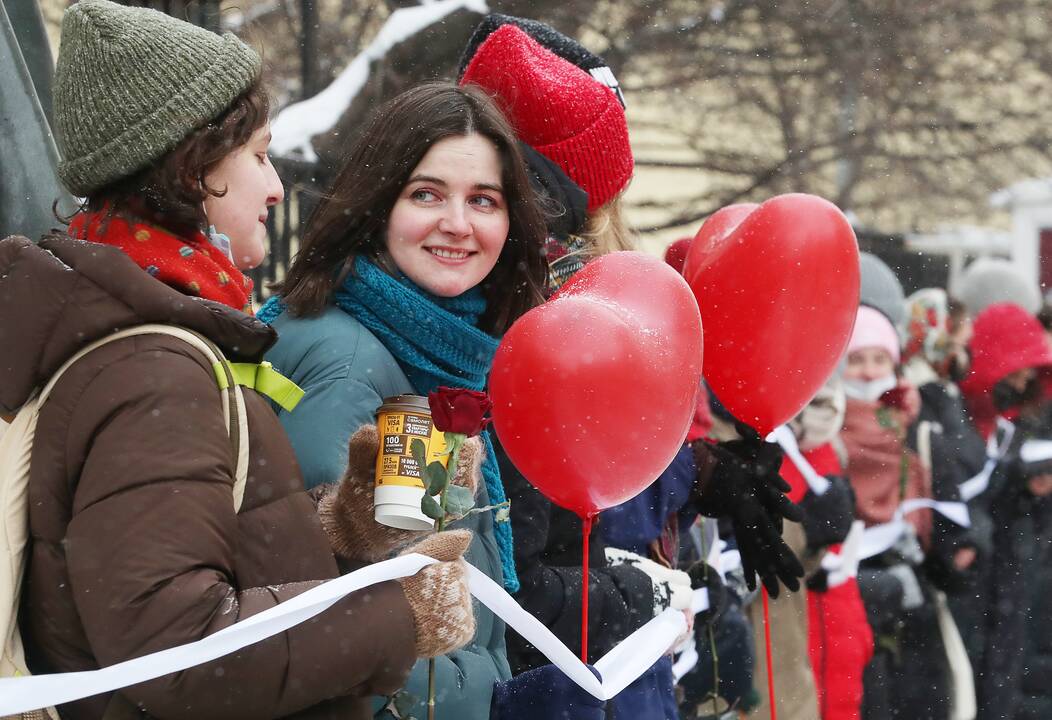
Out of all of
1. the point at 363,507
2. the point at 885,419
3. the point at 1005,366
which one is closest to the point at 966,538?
the point at 885,419

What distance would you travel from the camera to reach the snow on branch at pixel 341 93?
240 inches

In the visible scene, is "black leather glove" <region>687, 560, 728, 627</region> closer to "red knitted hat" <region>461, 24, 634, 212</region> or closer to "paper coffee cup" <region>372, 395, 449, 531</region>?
"red knitted hat" <region>461, 24, 634, 212</region>

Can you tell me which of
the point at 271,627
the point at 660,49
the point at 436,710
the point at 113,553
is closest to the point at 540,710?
the point at 436,710

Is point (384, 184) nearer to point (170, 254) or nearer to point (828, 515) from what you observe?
point (170, 254)

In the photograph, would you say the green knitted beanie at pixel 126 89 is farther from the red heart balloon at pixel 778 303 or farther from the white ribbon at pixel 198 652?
the red heart balloon at pixel 778 303

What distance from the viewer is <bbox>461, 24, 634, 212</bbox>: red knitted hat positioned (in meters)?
3.47

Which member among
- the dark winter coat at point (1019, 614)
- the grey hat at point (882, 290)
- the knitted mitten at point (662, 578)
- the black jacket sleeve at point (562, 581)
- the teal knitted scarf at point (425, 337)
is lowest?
the dark winter coat at point (1019, 614)

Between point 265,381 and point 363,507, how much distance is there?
0.26m

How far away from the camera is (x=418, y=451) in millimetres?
1932

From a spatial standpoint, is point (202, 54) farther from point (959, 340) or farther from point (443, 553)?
point (959, 340)

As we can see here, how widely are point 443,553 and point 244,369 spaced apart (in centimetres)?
40

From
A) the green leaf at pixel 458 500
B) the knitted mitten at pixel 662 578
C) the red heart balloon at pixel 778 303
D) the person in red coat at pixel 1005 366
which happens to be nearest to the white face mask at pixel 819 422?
the person in red coat at pixel 1005 366

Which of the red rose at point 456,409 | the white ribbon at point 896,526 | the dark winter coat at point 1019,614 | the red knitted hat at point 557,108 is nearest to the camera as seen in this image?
the red rose at point 456,409

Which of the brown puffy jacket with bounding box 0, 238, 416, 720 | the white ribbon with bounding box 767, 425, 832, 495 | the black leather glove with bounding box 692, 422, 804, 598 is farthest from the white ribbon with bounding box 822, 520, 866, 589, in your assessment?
the brown puffy jacket with bounding box 0, 238, 416, 720
